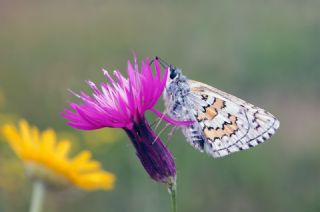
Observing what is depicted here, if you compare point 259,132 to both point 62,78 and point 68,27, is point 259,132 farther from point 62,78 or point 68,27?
point 68,27

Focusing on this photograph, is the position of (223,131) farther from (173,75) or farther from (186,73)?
(186,73)

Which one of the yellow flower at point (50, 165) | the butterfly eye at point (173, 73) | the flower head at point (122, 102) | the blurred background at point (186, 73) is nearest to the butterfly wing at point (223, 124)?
the butterfly eye at point (173, 73)

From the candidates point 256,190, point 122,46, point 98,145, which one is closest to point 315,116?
point 122,46

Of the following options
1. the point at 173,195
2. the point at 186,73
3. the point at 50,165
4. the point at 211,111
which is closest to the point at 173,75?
the point at 211,111

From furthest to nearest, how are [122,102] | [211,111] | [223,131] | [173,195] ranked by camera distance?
1. [211,111]
2. [223,131]
3. [122,102]
4. [173,195]

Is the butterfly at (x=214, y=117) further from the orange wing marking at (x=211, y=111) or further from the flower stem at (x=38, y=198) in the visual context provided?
the flower stem at (x=38, y=198)
